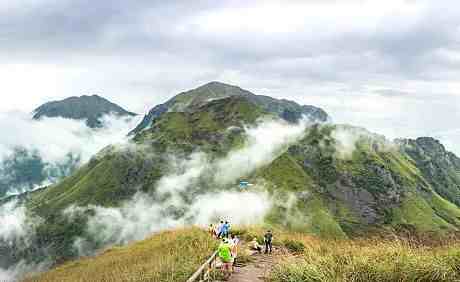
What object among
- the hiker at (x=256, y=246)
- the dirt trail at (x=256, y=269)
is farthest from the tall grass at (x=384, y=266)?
the hiker at (x=256, y=246)

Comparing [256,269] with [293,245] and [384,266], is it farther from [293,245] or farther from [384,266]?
[384,266]

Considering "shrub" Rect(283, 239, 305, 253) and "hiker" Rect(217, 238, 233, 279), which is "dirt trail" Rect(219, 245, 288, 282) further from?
"shrub" Rect(283, 239, 305, 253)

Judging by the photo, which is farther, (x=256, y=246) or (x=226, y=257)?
(x=256, y=246)

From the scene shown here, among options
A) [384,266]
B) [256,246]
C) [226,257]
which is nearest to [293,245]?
[256,246]

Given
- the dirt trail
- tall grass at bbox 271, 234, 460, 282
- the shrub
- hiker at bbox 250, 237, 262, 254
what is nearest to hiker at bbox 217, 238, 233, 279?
the dirt trail

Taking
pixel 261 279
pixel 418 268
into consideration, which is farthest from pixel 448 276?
pixel 261 279

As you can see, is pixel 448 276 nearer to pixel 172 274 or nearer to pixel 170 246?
pixel 172 274

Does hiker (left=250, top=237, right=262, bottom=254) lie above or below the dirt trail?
below

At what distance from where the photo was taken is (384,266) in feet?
47.1

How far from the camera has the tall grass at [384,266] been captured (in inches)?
542

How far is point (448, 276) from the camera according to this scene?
1356 centimetres

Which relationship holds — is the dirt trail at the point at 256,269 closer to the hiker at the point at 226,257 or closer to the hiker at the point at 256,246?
the hiker at the point at 226,257

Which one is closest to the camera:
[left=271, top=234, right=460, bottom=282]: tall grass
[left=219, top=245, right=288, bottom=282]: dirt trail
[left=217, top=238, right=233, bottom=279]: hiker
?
[left=271, top=234, right=460, bottom=282]: tall grass

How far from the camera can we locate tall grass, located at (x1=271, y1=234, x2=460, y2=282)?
13758mm
